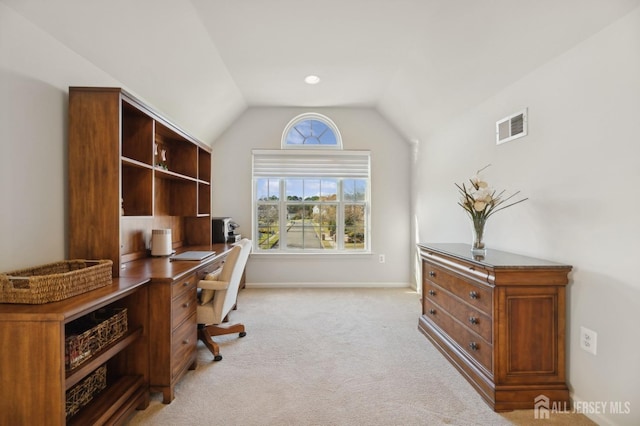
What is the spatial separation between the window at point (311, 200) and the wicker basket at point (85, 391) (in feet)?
9.58

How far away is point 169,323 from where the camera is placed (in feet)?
6.04

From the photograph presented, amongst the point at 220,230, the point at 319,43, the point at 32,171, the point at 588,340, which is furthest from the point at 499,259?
the point at 220,230

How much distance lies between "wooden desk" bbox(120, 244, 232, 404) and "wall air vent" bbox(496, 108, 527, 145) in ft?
8.77


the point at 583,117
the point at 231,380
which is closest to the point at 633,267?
the point at 583,117

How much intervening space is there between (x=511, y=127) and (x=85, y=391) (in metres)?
3.29

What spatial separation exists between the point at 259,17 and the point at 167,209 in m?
2.11

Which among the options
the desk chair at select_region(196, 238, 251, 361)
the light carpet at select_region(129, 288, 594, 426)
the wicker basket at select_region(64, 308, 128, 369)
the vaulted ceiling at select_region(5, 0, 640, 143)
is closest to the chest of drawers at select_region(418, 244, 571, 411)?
the light carpet at select_region(129, 288, 594, 426)

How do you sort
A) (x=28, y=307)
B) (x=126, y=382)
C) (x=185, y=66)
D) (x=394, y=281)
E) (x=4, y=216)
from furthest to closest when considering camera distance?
1. (x=394, y=281)
2. (x=185, y=66)
3. (x=126, y=382)
4. (x=4, y=216)
5. (x=28, y=307)

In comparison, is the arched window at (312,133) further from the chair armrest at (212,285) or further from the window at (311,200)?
the chair armrest at (212,285)

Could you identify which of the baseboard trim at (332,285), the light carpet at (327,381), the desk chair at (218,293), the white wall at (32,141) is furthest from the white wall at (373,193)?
the white wall at (32,141)

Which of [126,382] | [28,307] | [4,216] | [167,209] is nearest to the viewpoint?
[28,307]

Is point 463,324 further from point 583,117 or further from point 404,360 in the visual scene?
point 583,117

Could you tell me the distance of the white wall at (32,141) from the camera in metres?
1.50

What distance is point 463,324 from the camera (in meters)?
2.21
